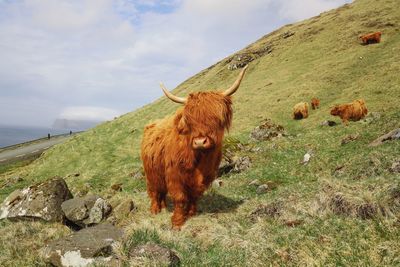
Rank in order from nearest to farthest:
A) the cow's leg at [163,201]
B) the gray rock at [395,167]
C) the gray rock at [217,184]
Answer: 1. the gray rock at [395,167]
2. the cow's leg at [163,201]
3. the gray rock at [217,184]

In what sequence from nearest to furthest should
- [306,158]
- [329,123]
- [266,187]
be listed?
[266,187]
[306,158]
[329,123]

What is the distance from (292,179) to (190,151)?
21.0ft

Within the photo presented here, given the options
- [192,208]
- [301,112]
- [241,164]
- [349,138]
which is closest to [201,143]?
[192,208]

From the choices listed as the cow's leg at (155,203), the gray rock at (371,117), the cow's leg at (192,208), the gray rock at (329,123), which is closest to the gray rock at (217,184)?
the cow's leg at (155,203)

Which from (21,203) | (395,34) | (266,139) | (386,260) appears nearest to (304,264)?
(386,260)

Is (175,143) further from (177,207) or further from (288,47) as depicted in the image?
(288,47)

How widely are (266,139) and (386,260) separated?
21.3 metres

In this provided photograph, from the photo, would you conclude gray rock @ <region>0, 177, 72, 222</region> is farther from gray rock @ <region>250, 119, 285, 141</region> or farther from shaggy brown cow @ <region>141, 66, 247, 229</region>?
gray rock @ <region>250, 119, 285, 141</region>

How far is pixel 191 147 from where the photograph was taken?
10.7m

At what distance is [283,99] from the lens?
38.5 metres

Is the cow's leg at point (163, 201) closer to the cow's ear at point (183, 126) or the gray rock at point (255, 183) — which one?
the cow's ear at point (183, 126)

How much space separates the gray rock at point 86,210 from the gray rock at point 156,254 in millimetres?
5204

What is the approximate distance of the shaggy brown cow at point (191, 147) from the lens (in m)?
10.1

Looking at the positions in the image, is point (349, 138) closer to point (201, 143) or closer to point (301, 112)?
point (201, 143)
